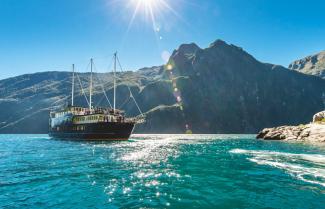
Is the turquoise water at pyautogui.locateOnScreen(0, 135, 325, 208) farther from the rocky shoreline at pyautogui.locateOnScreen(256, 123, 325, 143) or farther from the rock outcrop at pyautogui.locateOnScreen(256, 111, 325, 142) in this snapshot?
the rock outcrop at pyautogui.locateOnScreen(256, 111, 325, 142)

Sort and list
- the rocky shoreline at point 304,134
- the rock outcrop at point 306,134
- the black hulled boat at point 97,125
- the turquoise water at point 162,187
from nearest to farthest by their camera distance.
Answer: the turquoise water at point 162,187 → the black hulled boat at point 97,125 → the rocky shoreline at point 304,134 → the rock outcrop at point 306,134

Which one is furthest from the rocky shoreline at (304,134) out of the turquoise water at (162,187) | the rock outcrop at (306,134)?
the turquoise water at (162,187)

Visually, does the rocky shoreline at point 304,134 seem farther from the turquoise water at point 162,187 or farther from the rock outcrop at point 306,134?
the turquoise water at point 162,187

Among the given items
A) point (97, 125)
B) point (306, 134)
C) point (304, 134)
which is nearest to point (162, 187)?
point (97, 125)

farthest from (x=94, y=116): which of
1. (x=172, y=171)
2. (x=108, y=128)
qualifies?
(x=172, y=171)

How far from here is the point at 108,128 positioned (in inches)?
2933

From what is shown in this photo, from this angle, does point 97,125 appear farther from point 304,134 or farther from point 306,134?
point 306,134

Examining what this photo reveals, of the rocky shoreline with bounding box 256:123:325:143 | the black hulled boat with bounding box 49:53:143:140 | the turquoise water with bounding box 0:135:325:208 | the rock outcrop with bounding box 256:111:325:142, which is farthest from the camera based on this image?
the rock outcrop with bounding box 256:111:325:142

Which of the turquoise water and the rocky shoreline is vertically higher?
the rocky shoreline

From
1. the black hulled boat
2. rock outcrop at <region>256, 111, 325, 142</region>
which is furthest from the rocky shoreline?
the black hulled boat

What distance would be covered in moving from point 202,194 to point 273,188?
17.0ft

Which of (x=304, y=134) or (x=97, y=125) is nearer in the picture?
(x=97, y=125)

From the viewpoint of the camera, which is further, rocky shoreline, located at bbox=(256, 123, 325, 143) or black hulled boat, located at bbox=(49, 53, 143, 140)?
rocky shoreline, located at bbox=(256, 123, 325, 143)

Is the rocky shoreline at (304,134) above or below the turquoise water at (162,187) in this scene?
above
